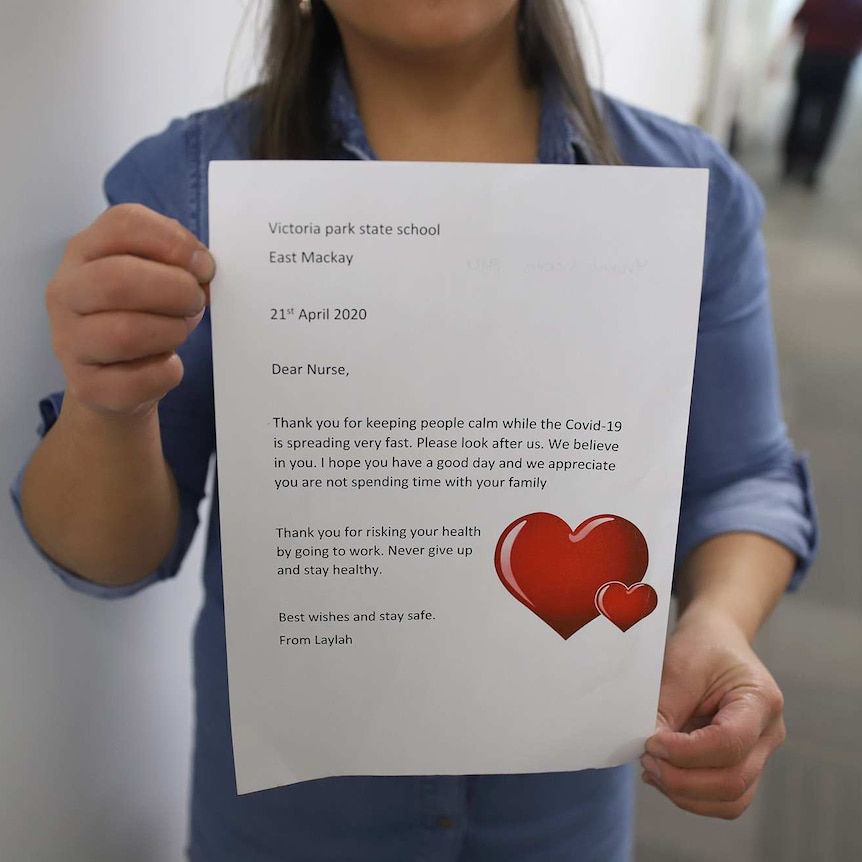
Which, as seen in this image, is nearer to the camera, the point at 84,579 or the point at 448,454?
the point at 448,454

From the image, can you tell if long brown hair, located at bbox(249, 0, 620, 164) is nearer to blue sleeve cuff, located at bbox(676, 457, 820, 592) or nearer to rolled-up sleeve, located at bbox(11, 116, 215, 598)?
rolled-up sleeve, located at bbox(11, 116, 215, 598)

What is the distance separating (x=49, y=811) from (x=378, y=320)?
49 cm

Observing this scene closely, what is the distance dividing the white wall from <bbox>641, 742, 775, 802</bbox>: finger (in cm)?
44

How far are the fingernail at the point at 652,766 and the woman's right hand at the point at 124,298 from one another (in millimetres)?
375

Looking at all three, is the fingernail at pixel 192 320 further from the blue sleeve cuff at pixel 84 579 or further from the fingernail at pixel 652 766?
the fingernail at pixel 652 766

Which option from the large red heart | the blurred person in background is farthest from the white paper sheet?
the blurred person in background

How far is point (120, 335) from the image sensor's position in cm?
40

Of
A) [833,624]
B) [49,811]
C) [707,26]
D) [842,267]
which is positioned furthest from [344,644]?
[842,267]

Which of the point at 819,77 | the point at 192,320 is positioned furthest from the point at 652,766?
the point at 819,77

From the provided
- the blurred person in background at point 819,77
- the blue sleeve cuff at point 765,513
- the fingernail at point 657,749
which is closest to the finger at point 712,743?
the fingernail at point 657,749

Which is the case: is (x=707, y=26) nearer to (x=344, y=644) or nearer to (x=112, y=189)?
(x=112, y=189)

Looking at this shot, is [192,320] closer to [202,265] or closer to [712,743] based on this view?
[202,265]

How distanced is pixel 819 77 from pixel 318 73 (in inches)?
159

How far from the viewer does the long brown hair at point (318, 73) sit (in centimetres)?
60
